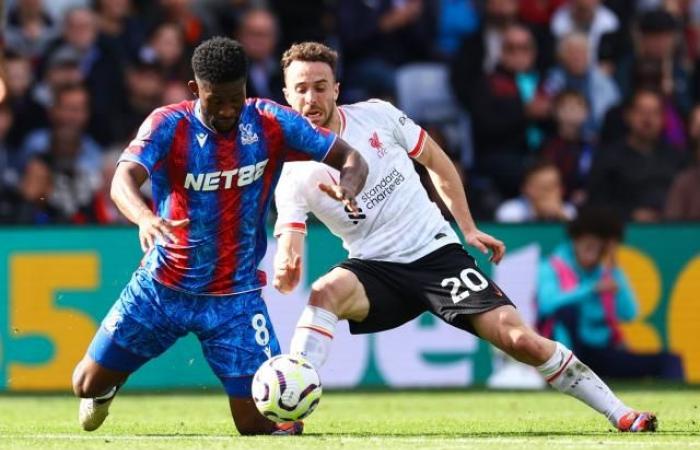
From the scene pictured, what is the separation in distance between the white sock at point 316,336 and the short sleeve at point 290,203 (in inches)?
20.1

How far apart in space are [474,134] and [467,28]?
1660 millimetres

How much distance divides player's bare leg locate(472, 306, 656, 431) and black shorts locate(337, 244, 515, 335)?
0.15m

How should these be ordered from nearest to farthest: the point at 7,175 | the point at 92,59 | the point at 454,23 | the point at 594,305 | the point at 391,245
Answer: the point at 391,245 < the point at 594,305 < the point at 7,175 < the point at 92,59 < the point at 454,23

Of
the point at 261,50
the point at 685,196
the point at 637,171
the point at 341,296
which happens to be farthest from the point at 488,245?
the point at 261,50

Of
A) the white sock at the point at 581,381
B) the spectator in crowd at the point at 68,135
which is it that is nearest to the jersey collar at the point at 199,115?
the white sock at the point at 581,381

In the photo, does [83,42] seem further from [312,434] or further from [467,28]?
[312,434]

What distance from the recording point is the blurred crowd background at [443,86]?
50.7 feet

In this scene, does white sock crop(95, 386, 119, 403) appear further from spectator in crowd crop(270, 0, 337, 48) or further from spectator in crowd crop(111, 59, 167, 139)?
spectator in crowd crop(270, 0, 337, 48)

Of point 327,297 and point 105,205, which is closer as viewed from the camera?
point 327,297

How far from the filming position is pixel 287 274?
8.27 meters

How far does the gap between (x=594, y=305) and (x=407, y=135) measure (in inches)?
195

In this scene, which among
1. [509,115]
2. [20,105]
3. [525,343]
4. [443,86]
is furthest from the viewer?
[443,86]

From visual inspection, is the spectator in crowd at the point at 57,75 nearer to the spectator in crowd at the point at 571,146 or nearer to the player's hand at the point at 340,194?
the spectator in crowd at the point at 571,146

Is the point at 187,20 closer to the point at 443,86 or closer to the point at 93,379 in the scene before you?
the point at 443,86
